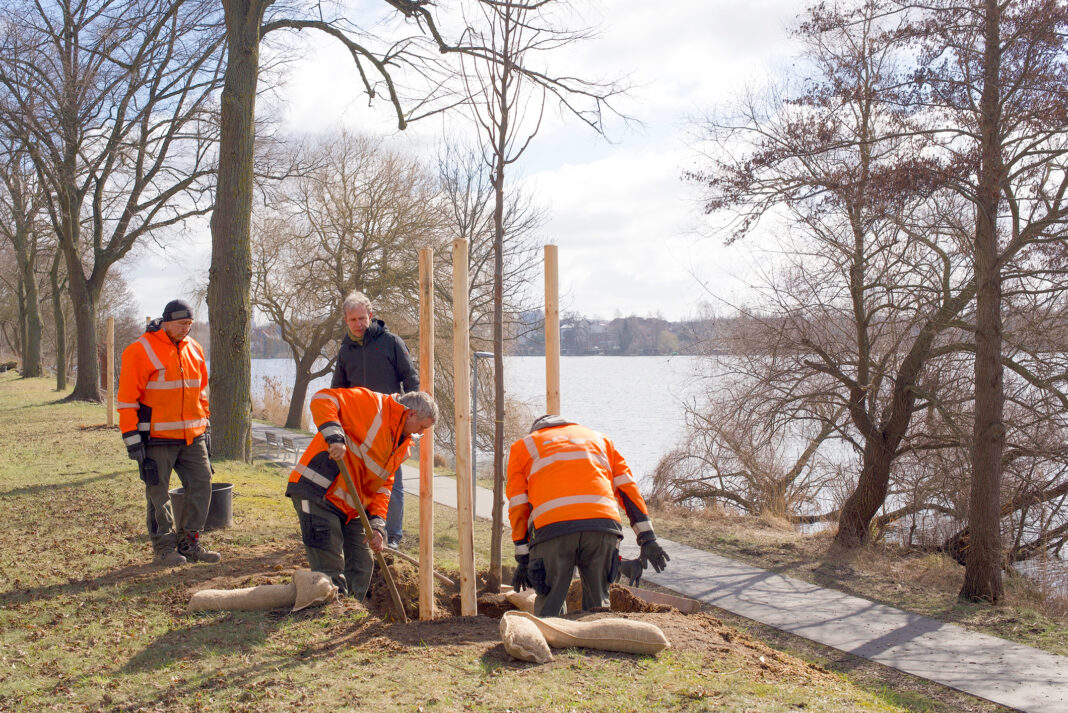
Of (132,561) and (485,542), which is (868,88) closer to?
(485,542)

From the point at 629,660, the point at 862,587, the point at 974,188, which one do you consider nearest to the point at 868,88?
the point at 974,188

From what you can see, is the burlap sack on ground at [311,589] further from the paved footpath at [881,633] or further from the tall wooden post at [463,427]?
the paved footpath at [881,633]

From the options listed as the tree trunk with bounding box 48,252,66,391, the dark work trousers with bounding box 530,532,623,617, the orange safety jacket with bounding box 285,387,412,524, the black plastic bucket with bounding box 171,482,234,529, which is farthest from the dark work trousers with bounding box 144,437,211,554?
the tree trunk with bounding box 48,252,66,391

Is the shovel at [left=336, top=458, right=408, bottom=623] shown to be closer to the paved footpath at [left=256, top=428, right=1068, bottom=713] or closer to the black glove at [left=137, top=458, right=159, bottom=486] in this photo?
the black glove at [left=137, top=458, right=159, bottom=486]

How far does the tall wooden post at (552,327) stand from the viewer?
5781 mm

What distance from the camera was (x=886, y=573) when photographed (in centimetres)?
857

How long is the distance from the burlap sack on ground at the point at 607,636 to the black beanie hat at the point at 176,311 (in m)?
3.54

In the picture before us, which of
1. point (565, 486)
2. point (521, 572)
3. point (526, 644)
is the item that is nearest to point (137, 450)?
point (521, 572)

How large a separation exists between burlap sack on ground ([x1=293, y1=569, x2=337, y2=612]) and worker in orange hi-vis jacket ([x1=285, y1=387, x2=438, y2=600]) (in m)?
0.27

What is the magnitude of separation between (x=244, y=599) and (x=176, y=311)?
2319mm

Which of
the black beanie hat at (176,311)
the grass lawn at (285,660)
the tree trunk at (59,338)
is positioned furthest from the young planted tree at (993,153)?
the tree trunk at (59,338)

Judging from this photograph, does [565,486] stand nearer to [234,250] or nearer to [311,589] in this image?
[311,589]

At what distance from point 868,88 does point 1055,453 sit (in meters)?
4.68

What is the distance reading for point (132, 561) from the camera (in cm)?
590
